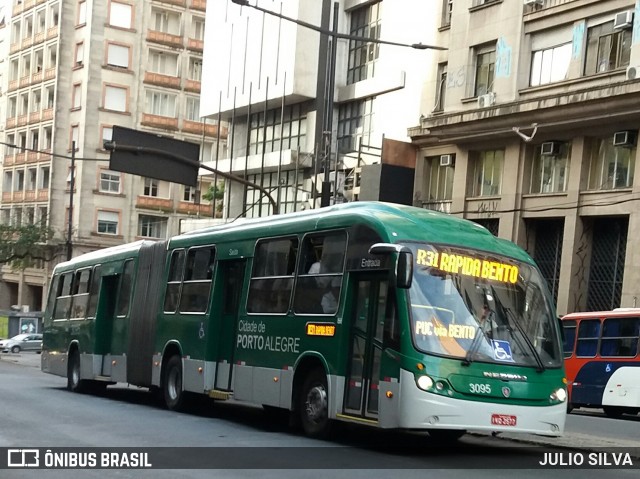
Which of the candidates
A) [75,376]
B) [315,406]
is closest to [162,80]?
[75,376]

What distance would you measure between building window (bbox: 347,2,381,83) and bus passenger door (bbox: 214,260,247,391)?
79.6 feet

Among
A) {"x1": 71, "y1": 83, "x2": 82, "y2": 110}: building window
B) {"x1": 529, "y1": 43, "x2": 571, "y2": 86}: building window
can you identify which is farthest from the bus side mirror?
{"x1": 71, "y1": 83, "x2": 82, "y2": 110}: building window

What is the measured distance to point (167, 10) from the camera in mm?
78000

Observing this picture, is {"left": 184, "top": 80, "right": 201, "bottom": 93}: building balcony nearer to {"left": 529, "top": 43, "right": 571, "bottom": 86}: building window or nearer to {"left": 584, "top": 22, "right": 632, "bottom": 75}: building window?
{"left": 529, "top": 43, "right": 571, "bottom": 86}: building window

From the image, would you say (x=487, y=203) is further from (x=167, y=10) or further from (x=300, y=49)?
(x=167, y=10)

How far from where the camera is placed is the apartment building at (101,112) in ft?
243

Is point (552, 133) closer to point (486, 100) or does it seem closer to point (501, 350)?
point (486, 100)

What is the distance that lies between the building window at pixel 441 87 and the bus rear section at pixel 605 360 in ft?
34.8

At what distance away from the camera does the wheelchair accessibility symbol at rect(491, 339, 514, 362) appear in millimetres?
13071

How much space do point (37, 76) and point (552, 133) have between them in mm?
Answer: 55372

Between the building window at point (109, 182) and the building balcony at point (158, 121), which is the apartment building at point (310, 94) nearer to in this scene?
the building window at point (109, 182)

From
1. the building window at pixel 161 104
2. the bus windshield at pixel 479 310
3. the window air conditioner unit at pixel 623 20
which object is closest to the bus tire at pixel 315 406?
the bus windshield at pixel 479 310

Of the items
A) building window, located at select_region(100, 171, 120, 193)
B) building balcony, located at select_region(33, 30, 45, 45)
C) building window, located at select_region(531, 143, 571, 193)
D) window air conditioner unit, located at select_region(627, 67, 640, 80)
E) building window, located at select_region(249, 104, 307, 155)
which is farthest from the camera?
building balcony, located at select_region(33, 30, 45, 45)

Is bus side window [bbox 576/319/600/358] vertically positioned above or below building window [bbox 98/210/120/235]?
above
